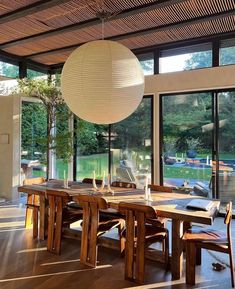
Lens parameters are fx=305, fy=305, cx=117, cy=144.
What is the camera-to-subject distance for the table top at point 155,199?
3041mm

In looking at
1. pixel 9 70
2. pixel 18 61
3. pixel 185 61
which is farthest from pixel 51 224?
pixel 18 61

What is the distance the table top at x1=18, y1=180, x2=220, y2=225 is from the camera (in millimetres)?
3041

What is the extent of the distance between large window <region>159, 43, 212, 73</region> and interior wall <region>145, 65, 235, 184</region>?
192mm

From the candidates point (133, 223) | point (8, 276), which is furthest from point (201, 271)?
point (8, 276)

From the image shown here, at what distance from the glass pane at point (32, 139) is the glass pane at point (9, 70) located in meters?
0.75

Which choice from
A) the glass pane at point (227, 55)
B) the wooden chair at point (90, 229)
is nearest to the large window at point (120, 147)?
the glass pane at point (227, 55)

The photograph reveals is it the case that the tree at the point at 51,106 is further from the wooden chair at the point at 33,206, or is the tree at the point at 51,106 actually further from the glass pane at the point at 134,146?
the wooden chair at the point at 33,206

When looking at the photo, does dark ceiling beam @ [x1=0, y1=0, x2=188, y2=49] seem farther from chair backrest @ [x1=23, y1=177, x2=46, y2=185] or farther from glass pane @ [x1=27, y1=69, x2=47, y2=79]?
chair backrest @ [x1=23, y1=177, x2=46, y2=185]

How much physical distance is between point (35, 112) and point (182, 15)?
4.67 m

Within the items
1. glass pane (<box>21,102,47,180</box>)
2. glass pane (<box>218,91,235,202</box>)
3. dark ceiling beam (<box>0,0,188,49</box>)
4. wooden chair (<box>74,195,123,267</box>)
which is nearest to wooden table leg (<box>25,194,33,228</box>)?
wooden chair (<box>74,195,123,267</box>)

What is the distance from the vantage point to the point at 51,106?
275 inches

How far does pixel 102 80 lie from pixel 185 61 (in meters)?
3.70

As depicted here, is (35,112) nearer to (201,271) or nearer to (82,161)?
(82,161)

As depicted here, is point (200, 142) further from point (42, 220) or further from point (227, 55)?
point (42, 220)
